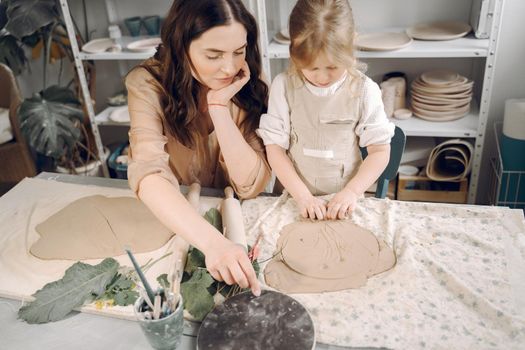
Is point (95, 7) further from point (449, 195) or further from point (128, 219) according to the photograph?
point (449, 195)

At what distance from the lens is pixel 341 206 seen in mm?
1180

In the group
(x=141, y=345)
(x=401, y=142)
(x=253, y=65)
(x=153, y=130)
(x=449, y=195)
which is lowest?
(x=449, y=195)

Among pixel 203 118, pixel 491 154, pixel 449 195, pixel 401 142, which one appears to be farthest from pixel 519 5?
pixel 203 118

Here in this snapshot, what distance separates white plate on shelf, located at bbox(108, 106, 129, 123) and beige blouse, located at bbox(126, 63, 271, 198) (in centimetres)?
105

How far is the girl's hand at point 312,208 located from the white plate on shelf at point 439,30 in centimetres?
116

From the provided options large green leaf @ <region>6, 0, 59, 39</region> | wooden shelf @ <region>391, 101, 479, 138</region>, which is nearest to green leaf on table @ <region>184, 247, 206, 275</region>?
wooden shelf @ <region>391, 101, 479, 138</region>

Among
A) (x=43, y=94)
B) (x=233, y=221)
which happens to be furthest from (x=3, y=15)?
(x=233, y=221)

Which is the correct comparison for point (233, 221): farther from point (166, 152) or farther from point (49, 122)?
point (49, 122)

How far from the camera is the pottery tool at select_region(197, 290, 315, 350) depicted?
0.84 metres

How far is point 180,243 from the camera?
1096 mm

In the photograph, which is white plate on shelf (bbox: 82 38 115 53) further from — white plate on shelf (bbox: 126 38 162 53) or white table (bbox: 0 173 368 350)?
white table (bbox: 0 173 368 350)

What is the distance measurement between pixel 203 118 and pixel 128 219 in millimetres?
406

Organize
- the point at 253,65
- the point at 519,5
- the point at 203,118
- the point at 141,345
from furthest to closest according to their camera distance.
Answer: the point at 519,5
the point at 203,118
the point at 253,65
the point at 141,345

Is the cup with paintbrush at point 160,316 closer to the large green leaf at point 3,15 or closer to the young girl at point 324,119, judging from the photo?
the young girl at point 324,119
